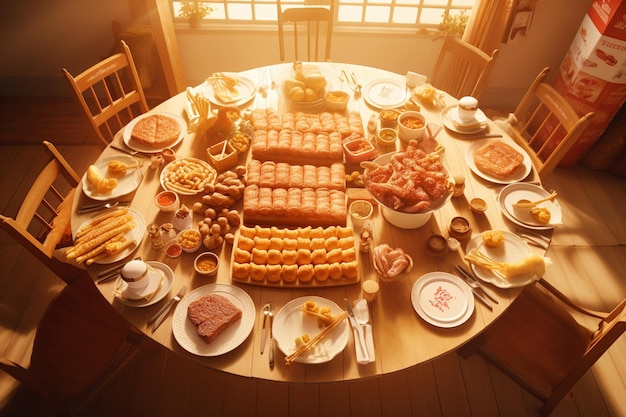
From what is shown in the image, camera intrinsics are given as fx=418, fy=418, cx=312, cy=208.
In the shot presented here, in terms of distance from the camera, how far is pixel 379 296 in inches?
90.9

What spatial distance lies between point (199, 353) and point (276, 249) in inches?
27.1

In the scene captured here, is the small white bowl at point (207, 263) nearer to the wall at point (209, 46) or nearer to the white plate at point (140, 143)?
the white plate at point (140, 143)

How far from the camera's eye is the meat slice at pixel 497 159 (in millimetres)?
2852

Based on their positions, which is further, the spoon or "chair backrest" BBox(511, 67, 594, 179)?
"chair backrest" BBox(511, 67, 594, 179)

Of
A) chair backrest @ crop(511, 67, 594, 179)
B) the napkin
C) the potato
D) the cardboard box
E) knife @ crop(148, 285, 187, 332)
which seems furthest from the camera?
the cardboard box

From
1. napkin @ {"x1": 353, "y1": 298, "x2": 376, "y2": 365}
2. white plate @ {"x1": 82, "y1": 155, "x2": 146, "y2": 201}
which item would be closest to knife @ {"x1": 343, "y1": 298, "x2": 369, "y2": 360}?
napkin @ {"x1": 353, "y1": 298, "x2": 376, "y2": 365}

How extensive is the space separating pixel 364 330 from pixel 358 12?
17.6ft

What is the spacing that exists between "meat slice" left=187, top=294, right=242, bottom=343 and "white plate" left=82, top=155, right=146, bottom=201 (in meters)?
0.99

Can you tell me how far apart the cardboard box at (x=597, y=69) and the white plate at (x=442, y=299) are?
3.06 m

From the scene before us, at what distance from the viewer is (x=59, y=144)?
476cm

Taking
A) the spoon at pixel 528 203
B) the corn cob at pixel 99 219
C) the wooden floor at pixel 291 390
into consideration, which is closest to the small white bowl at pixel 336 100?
the spoon at pixel 528 203

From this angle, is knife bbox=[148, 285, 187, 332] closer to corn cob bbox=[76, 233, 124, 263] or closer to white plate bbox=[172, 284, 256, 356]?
white plate bbox=[172, 284, 256, 356]

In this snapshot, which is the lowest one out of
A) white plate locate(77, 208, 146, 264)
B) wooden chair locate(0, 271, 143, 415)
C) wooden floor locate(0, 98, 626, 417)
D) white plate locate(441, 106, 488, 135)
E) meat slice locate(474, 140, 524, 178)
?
wooden floor locate(0, 98, 626, 417)

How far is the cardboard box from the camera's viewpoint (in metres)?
3.77
